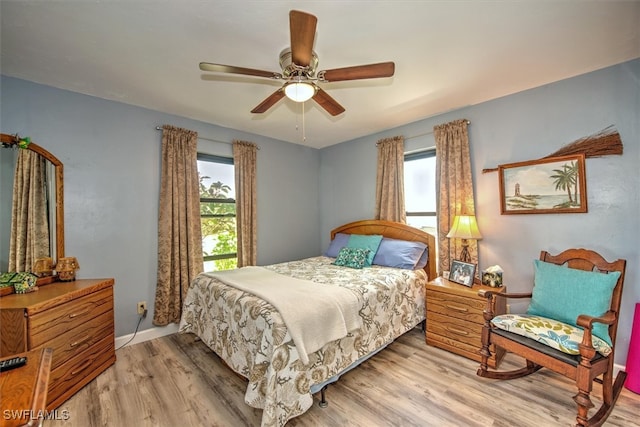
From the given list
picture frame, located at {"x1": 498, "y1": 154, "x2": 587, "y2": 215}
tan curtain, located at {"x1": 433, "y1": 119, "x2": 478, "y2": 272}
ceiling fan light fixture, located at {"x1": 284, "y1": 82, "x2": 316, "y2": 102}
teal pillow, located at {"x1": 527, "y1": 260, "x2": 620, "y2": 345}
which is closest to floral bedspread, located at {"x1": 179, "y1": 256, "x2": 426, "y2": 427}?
tan curtain, located at {"x1": 433, "y1": 119, "x2": 478, "y2": 272}

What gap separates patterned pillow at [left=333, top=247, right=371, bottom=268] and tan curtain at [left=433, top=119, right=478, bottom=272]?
35.4 inches

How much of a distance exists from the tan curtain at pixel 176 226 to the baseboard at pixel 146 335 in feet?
0.33

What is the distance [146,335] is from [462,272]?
3.49 m

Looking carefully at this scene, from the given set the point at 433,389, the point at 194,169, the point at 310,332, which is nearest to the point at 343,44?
the point at 310,332

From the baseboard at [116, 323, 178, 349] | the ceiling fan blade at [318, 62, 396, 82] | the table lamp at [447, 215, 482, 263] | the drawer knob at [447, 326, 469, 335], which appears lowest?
the baseboard at [116, 323, 178, 349]

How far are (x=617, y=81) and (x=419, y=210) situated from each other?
81.6 inches

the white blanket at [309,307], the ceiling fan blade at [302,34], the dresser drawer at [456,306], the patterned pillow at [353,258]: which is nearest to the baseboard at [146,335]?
the white blanket at [309,307]

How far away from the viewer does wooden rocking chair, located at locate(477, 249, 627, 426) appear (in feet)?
5.33

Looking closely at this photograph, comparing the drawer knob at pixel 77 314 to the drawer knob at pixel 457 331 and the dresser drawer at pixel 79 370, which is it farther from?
the drawer knob at pixel 457 331

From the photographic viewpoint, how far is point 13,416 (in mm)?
725

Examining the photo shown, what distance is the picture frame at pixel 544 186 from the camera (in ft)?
7.77

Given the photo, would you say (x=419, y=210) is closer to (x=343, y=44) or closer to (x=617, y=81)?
(x=617, y=81)

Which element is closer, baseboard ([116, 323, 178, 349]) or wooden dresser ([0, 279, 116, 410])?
wooden dresser ([0, 279, 116, 410])

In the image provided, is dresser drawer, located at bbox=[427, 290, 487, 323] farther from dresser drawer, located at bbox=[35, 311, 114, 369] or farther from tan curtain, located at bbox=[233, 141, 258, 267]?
dresser drawer, located at bbox=[35, 311, 114, 369]
